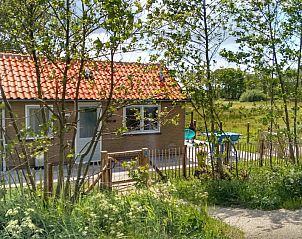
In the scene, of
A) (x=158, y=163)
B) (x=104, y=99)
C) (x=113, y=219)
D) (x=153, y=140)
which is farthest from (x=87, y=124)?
(x=113, y=219)

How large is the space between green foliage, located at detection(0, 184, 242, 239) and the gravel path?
50 centimetres

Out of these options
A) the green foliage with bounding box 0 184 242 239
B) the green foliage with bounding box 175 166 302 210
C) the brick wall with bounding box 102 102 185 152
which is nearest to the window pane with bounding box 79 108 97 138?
the brick wall with bounding box 102 102 185 152

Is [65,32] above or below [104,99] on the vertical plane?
above

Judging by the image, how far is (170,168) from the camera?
12508 millimetres

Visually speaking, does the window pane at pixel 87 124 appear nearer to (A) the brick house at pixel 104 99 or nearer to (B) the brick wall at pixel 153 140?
(A) the brick house at pixel 104 99

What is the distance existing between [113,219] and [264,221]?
3167 millimetres

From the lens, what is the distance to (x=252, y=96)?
966 centimetres

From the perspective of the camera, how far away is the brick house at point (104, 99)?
5.83m

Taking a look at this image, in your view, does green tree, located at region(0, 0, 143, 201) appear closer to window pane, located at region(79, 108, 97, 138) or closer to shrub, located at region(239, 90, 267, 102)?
shrub, located at region(239, 90, 267, 102)

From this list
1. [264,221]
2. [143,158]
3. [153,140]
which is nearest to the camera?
[264,221]

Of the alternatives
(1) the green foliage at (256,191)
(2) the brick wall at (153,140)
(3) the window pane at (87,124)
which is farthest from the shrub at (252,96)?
(3) the window pane at (87,124)

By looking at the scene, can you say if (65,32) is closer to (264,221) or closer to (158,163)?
(264,221)

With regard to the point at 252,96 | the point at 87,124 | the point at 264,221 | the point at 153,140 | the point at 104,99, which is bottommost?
the point at 264,221

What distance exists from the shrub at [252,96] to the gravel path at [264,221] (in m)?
2.86
